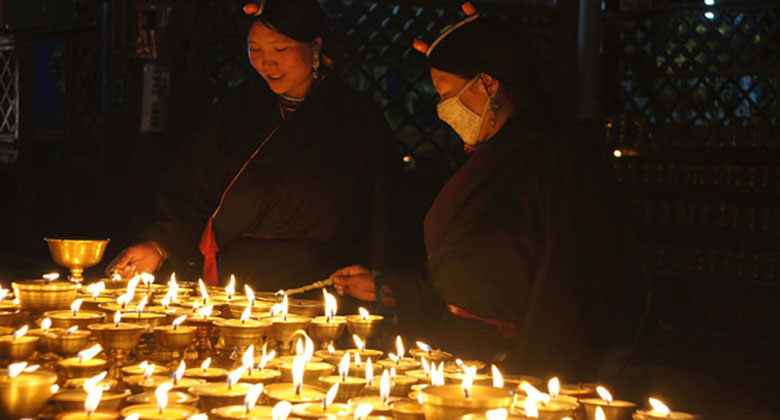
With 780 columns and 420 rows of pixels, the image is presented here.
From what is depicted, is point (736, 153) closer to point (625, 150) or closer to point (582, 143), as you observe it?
point (625, 150)

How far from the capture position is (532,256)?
8.64 ft

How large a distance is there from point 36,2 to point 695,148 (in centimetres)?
819

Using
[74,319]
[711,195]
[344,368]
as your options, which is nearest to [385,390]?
[344,368]

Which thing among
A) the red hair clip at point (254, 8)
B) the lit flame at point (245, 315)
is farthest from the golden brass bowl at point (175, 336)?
the red hair clip at point (254, 8)

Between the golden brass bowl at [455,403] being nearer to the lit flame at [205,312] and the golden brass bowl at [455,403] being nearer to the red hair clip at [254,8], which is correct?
the lit flame at [205,312]

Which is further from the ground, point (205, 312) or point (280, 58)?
point (280, 58)

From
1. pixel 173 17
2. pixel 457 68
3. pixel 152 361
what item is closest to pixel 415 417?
pixel 152 361

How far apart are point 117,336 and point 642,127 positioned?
224 inches

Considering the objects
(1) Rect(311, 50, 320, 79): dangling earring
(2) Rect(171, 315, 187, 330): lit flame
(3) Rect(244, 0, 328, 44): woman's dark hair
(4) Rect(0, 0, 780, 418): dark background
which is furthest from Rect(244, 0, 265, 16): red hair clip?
(4) Rect(0, 0, 780, 418): dark background

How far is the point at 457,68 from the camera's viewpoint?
2.85 metres

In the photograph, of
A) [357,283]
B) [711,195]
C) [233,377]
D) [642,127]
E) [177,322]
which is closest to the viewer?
[233,377]

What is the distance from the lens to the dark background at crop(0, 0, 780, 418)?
6.55m

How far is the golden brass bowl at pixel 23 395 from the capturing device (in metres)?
1.61

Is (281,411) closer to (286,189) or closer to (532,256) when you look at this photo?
(532,256)
